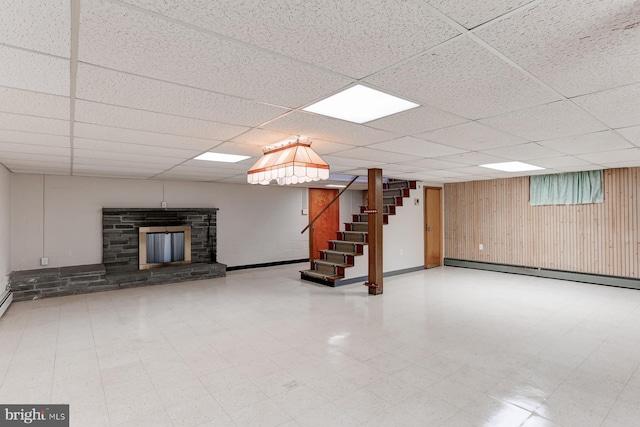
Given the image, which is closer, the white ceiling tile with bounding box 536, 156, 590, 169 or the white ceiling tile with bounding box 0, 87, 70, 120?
the white ceiling tile with bounding box 0, 87, 70, 120

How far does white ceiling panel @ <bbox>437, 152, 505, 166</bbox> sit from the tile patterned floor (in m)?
2.21

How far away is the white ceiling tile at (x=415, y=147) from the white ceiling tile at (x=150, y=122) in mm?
1657

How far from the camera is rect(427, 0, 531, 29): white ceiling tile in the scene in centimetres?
124

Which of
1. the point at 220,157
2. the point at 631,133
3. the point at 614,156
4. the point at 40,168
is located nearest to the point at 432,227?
the point at 614,156

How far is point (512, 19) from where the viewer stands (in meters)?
1.34

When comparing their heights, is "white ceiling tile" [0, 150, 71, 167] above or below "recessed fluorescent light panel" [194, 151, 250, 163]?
below

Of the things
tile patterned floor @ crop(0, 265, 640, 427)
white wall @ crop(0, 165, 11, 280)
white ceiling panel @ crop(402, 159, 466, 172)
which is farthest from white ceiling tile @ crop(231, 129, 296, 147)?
white wall @ crop(0, 165, 11, 280)

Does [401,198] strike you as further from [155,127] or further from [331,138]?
[155,127]

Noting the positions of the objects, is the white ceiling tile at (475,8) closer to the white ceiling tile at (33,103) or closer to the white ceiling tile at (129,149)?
the white ceiling tile at (33,103)

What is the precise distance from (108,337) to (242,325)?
1491 mm

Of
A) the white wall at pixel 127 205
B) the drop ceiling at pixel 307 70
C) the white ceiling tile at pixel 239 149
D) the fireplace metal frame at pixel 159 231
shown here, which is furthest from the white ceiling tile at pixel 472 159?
the fireplace metal frame at pixel 159 231

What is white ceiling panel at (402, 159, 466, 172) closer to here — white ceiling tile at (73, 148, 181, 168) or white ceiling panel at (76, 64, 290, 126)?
white ceiling panel at (76, 64, 290, 126)

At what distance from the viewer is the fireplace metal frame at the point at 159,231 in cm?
691

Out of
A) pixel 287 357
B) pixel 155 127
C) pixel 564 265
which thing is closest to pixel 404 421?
pixel 287 357
